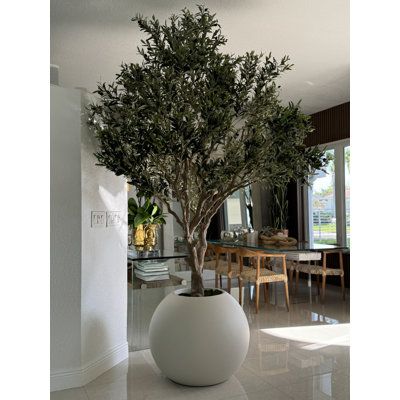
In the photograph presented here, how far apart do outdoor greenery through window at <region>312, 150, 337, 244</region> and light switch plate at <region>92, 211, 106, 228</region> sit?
5339 millimetres

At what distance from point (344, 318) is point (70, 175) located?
11.9 feet

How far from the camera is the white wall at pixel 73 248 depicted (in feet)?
9.82

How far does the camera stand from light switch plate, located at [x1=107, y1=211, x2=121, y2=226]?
135 inches

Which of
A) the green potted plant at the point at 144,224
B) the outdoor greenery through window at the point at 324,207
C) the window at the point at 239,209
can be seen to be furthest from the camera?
the window at the point at 239,209

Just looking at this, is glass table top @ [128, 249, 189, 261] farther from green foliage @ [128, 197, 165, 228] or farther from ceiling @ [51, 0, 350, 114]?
ceiling @ [51, 0, 350, 114]

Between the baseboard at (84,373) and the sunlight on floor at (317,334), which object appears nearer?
the baseboard at (84,373)

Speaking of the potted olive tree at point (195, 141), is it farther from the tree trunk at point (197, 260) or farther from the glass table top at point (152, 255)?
the glass table top at point (152, 255)

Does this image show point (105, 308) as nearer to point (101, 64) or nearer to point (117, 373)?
point (117, 373)

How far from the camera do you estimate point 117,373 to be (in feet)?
10.8

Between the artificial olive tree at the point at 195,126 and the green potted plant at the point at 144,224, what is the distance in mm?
985

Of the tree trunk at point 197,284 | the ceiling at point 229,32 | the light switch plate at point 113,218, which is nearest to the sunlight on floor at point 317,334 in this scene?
the tree trunk at point 197,284

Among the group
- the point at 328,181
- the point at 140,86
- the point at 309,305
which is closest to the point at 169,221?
the point at 328,181

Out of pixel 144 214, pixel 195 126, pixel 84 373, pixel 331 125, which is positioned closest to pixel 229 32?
pixel 195 126
